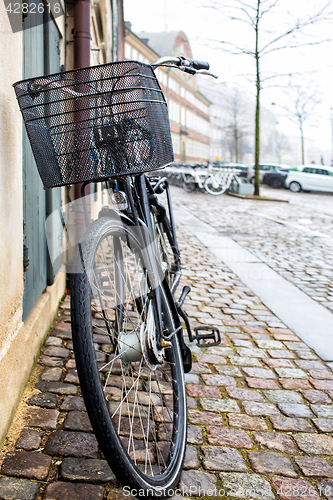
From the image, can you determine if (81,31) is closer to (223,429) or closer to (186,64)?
(186,64)

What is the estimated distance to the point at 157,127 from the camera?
1.88 m

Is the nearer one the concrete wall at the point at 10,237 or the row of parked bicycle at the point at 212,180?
the concrete wall at the point at 10,237

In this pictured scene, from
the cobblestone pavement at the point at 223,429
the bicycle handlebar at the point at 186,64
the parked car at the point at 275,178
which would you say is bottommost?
the cobblestone pavement at the point at 223,429

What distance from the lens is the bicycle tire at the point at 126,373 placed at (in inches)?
56.5

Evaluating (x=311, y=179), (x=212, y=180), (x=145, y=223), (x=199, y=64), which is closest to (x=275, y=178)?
(x=311, y=179)

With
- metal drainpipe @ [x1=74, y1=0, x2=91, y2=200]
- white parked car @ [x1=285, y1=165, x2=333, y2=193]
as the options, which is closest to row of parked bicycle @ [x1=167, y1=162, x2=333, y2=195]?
white parked car @ [x1=285, y1=165, x2=333, y2=193]

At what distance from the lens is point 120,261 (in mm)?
2186

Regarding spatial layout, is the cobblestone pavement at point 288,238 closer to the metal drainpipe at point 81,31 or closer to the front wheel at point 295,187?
the metal drainpipe at point 81,31

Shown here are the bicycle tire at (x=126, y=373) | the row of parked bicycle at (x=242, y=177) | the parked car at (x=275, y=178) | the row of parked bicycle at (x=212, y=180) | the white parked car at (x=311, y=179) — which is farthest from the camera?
the parked car at (x=275, y=178)

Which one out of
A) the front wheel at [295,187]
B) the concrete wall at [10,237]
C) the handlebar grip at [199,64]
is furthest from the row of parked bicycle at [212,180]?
the concrete wall at [10,237]

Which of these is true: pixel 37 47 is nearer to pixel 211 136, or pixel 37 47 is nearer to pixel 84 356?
pixel 84 356

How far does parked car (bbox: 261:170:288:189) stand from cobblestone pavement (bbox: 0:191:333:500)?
89.0 ft

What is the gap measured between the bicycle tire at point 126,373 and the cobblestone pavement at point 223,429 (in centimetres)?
18

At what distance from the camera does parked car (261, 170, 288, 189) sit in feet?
98.0
